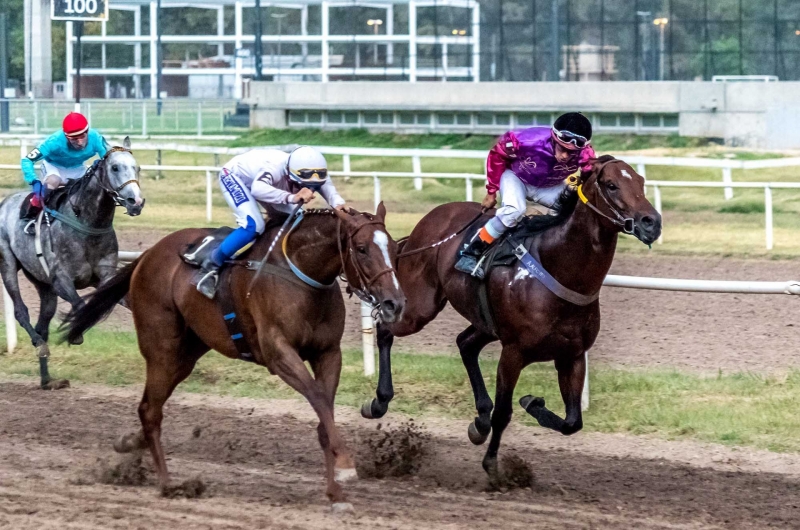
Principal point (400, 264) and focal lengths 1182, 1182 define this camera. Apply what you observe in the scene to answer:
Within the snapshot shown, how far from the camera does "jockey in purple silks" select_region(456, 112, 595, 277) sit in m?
6.22

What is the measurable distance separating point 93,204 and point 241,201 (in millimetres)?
2838

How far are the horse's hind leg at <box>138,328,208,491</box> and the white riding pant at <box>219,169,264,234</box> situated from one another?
66cm

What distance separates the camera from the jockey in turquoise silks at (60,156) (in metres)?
8.62

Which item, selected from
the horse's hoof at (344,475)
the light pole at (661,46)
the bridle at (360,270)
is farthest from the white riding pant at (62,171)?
the light pole at (661,46)

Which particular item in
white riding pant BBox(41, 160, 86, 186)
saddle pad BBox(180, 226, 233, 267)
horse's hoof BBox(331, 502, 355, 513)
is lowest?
horse's hoof BBox(331, 502, 355, 513)

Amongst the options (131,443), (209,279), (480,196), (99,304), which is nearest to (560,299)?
(209,279)

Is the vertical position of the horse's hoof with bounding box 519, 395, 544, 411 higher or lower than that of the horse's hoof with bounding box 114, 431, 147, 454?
higher

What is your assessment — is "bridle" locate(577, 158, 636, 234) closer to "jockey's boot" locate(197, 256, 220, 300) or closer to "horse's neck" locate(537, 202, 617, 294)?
"horse's neck" locate(537, 202, 617, 294)

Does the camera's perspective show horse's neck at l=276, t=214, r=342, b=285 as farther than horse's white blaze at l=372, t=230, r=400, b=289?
Yes

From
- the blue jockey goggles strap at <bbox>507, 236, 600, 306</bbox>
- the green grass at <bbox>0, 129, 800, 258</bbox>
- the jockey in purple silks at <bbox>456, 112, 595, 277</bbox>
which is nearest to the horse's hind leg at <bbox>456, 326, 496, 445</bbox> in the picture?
the jockey in purple silks at <bbox>456, 112, 595, 277</bbox>

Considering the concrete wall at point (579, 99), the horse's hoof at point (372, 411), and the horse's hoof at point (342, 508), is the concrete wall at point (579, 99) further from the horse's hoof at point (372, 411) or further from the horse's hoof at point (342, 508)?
the horse's hoof at point (342, 508)

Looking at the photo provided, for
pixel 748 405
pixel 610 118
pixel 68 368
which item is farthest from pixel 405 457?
pixel 610 118

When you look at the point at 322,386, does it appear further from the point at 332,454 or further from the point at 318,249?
the point at 318,249

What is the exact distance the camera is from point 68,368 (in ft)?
29.2
